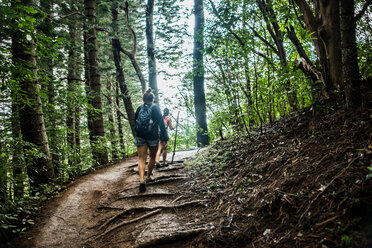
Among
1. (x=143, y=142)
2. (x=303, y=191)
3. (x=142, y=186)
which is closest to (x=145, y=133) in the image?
(x=143, y=142)

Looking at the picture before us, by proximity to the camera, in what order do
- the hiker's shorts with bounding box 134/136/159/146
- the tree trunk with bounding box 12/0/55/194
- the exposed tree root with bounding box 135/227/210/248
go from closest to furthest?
1. the exposed tree root with bounding box 135/227/210/248
2. the tree trunk with bounding box 12/0/55/194
3. the hiker's shorts with bounding box 134/136/159/146

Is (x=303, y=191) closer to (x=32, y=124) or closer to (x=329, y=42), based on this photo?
(x=329, y=42)

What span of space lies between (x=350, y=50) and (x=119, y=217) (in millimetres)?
4971

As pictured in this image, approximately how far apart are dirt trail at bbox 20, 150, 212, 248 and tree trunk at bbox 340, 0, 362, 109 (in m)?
2.93

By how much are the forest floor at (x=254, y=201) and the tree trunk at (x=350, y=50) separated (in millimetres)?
341

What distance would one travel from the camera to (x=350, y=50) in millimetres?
2695

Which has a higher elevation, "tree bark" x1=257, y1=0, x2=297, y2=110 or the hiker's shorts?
"tree bark" x1=257, y1=0, x2=297, y2=110

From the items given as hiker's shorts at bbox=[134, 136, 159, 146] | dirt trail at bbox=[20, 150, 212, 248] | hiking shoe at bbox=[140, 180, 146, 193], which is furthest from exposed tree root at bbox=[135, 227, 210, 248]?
hiker's shorts at bbox=[134, 136, 159, 146]

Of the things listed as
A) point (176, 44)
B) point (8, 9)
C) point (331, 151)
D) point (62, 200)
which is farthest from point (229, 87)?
point (176, 44)

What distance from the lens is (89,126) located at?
28.9ft

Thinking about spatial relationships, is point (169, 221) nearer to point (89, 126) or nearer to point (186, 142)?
point (89, 126)

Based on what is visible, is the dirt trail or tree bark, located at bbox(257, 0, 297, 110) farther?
tree bark, located at bbox(257, 0, 297, 110)

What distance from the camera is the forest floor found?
196 centimetres

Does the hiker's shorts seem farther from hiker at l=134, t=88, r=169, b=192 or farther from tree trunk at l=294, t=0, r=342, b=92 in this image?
tree trunk at l=294, t=0, r=342, b=92
